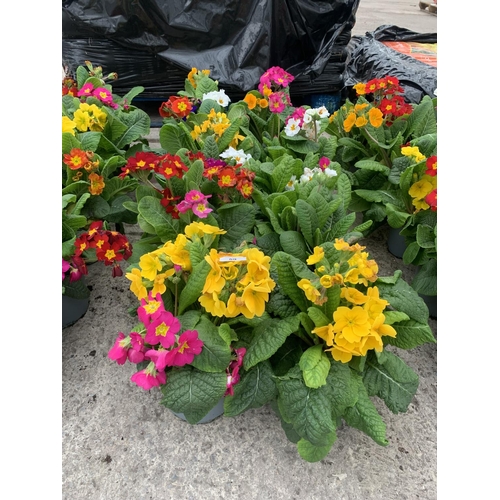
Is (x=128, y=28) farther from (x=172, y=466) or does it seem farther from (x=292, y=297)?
(x=172, y=466)

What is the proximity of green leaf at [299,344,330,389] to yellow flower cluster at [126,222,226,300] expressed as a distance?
43 centimetres

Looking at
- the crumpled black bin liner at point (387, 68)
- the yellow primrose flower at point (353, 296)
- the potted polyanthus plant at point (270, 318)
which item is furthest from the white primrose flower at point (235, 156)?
the crumpled black bin liner at point (387, 68)

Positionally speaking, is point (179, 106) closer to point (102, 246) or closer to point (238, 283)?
point (102, 246)

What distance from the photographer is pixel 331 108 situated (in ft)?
11.3

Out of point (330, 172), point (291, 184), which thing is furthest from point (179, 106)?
point (330, 172)

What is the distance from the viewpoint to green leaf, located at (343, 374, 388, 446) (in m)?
1.21

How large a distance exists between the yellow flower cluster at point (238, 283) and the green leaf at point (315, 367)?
Answer: 0.66 feet

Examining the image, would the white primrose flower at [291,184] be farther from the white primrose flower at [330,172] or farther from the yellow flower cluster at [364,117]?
the yellow flower cluster at [364,117]

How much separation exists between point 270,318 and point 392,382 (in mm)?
414

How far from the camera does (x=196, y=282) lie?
1220 millimetres

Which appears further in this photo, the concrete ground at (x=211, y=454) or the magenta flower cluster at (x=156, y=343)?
the concrete ground at (x=211, y=454)

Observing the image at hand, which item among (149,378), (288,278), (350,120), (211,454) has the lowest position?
(211,454)

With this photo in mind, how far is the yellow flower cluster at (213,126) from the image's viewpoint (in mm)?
1857

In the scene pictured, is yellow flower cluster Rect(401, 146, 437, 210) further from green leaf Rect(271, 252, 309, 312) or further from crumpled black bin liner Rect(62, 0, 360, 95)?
crumpled black bin liner Rect(62, 0, 360, 95)
